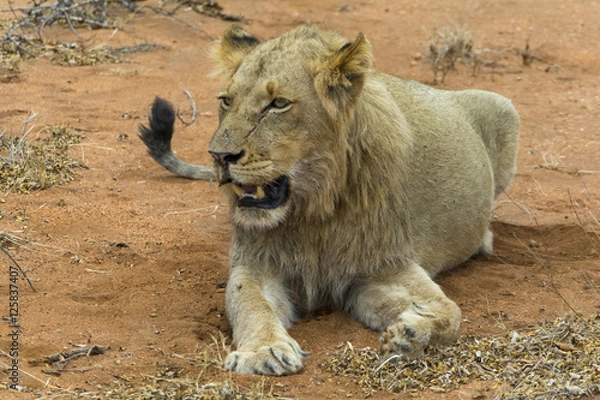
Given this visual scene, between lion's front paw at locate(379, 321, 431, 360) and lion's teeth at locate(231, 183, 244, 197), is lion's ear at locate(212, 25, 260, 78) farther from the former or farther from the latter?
lion's front paw at locate(379, 321, 431, 360)

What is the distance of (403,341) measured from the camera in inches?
173

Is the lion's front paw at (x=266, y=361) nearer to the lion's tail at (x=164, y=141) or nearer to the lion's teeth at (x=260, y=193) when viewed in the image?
the lion's teeth at (x=260, y=193)

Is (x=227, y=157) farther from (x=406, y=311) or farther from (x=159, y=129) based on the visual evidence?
(x=159, y=129)

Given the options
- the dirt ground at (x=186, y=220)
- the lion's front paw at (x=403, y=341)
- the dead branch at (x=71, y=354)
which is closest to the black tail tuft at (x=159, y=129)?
the dirt ground at (x=186, y=220)

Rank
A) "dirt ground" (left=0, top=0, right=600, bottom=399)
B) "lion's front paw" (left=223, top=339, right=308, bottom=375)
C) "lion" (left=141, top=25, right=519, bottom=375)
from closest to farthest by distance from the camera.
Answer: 1. "lion's front paw" (left=223, top=339, right=308, bottom=375)
2. "lion" (left=141, top=25, right=519, bottom=375)
3. "dirt ground" (left=0, top=0, right=600, bottom=399)

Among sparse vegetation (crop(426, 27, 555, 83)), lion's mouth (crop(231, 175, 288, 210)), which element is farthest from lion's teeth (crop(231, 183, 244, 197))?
sparse vegetation (crop(426, 27, 555, 83))

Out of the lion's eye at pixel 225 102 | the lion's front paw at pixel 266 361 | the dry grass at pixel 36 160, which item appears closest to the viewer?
the lion's front paw at pixel 266 361

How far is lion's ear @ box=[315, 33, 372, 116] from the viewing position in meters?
4.68

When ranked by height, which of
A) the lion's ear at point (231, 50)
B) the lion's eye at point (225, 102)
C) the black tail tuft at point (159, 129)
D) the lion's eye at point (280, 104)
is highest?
the lion's ear at point (231, 50)

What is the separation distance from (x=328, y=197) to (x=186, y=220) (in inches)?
79.0

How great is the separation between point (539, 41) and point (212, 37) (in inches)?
153

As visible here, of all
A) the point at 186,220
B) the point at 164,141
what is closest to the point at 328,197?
the point at 186,220

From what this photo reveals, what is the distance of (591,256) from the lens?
20.5 feet

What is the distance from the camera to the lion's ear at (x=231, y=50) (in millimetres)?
5113
